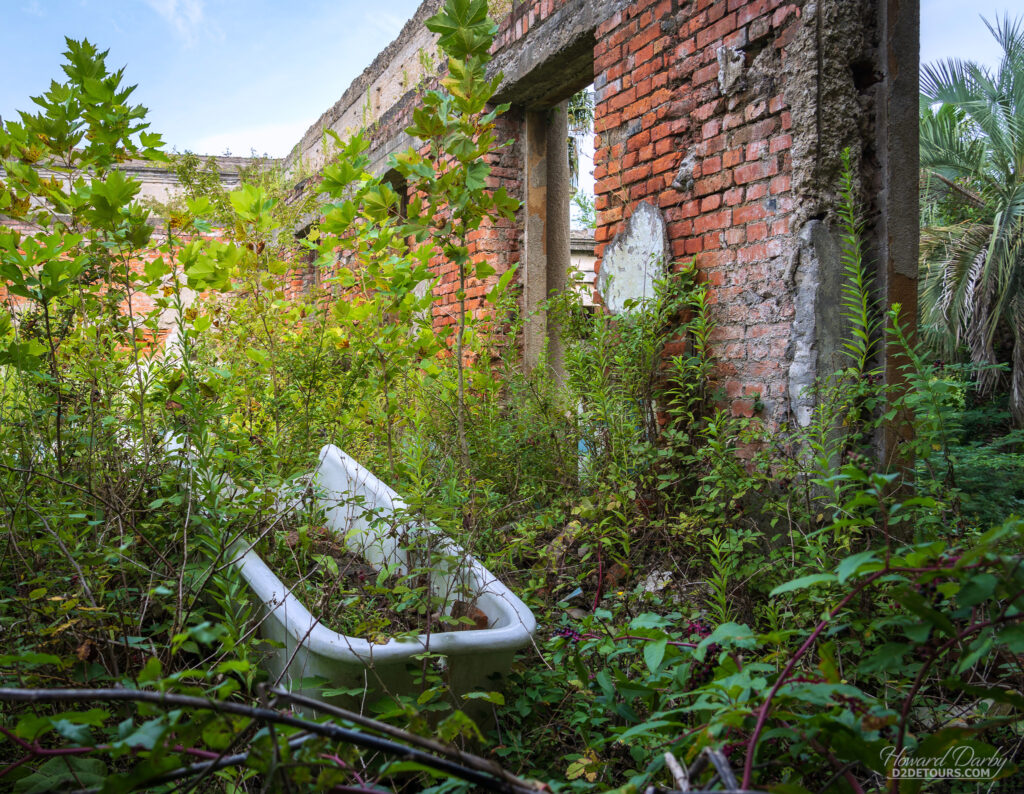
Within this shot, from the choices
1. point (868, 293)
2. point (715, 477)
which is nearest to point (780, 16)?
point (868, 293)

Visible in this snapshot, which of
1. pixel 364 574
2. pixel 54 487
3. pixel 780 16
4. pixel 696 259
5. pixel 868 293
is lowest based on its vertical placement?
pixel 364 574

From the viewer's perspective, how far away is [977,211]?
31.0 feet

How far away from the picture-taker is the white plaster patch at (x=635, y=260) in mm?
3738

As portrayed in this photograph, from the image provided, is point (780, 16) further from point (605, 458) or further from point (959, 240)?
point (959, 240)

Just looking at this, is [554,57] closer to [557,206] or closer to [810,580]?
[557,206]

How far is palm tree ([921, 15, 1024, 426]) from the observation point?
308 inches

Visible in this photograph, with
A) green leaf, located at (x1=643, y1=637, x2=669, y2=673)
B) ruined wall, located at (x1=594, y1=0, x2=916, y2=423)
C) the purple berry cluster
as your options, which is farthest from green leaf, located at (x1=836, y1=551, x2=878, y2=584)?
ruined wall, located at (x1=594, y1=0, x2=916, y2=423)

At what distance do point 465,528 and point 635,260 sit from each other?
74.9 inches

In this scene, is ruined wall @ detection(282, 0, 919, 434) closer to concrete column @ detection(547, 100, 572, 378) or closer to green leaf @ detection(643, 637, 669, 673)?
concrete column @ detection(547, 100, 572, 378)

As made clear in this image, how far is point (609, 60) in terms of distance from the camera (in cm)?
411

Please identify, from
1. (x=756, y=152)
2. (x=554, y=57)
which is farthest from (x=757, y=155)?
(x=554, y=57)

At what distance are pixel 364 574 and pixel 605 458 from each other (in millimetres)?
1331

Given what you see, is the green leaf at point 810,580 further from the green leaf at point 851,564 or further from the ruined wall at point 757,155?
the ruined wall at point 757,155

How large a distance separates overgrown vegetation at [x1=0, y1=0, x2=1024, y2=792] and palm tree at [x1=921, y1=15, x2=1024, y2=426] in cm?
482
